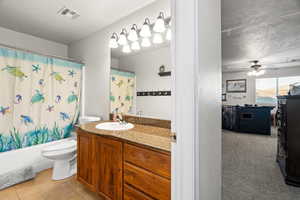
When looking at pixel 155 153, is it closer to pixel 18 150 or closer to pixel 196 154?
pixel 196 154

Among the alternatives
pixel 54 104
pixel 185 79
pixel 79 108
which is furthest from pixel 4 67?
pixel 185 79

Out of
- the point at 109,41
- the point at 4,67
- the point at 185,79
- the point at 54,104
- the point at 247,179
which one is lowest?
the point at 247,179

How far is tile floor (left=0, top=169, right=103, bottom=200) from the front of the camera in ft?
4.99

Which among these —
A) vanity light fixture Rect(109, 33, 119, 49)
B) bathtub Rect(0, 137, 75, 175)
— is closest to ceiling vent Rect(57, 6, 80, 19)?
vanity light fixture Rect(109, 33, 119, 49)

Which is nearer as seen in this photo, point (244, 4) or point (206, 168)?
point (206, 168)

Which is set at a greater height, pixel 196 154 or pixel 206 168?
pixel 196 154

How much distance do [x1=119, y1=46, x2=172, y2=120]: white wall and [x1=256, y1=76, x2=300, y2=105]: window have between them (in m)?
5.79

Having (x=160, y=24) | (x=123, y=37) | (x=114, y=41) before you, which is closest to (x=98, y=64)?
(x=114, y=41)

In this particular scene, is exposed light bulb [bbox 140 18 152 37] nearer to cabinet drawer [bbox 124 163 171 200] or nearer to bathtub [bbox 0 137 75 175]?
cabinet drawer [bbox 124 163 171 200]

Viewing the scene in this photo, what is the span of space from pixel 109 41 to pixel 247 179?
9.47 ft

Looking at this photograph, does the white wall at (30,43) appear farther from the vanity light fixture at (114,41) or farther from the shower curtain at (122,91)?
the shower curtain at (122,91)

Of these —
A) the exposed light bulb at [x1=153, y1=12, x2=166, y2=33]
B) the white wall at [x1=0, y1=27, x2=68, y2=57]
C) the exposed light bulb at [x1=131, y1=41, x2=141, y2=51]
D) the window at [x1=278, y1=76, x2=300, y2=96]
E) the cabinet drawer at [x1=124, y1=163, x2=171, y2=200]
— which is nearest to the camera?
the cabinet drawer at [x1=124, y1=163, x2=171, y2=200]

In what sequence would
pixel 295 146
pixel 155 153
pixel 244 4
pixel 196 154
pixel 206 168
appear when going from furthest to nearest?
pixel 295 146 → pixel 244 4 → pixel 155 153 → pixel 206 168 → pixel 196 154

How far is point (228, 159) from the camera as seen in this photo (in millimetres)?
2451
